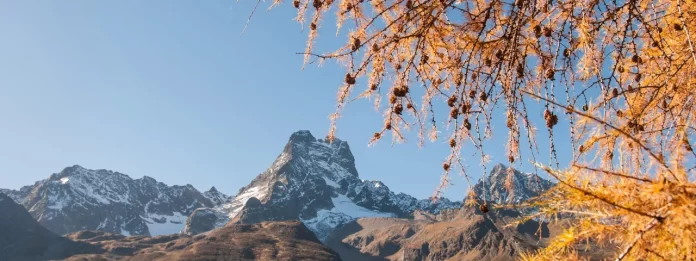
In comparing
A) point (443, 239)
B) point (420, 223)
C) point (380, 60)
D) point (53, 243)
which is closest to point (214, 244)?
point (53, 243)

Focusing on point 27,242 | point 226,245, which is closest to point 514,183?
point 226,245

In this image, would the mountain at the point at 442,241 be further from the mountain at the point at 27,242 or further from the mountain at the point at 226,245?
the mountain at the point at 27,242

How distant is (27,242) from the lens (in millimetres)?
137500

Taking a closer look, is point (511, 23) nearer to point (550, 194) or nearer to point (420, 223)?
point (550, 194)

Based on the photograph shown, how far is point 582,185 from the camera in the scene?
128cm

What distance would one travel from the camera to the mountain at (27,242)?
129 m

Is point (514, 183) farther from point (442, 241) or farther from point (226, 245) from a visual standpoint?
point (442, 241)

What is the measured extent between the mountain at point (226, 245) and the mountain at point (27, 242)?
5412mm

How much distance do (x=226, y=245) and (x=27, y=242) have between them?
62677 mm

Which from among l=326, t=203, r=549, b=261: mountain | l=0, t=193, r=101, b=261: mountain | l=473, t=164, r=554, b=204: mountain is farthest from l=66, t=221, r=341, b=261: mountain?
l=473, t=164, r=554, b=204: mountain

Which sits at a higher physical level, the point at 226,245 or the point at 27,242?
the point at 27,242

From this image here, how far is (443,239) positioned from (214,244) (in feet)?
215

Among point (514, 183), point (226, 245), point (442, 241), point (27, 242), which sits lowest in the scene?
point (514, 183)

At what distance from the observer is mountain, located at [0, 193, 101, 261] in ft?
422
